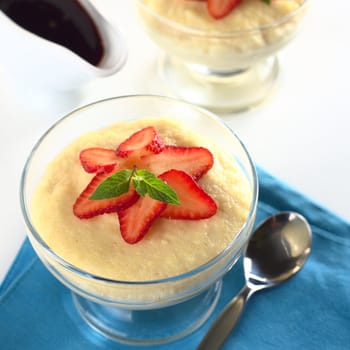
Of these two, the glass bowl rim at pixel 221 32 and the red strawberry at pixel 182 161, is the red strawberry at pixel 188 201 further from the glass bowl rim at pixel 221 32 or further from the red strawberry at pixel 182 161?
the glass bowl rim at pixel 221 32

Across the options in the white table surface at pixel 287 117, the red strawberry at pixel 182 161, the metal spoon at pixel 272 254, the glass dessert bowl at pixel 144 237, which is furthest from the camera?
the white table surface at pixel 287 117

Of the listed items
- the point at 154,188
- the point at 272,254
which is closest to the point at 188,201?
the point at 154,188

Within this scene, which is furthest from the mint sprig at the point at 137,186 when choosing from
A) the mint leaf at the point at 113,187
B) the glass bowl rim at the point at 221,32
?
the glass bowl rim at the point at 221,32

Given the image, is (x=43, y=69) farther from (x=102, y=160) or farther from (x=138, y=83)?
(x=102, y=160)

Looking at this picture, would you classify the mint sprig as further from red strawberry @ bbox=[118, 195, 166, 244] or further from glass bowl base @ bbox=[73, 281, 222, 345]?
glass bowl base @ bbox=[73, 281, 222, 345]

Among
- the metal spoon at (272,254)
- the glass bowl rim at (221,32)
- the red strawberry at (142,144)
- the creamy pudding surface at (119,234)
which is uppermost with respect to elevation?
the glass bowl rim at (221,32)

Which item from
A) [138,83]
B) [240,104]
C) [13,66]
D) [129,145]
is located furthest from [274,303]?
[13,66]

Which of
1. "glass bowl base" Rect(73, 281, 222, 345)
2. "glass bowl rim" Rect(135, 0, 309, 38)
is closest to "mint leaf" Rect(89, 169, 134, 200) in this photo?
"glass bowl base" Rect(73, 281, 222, 345)
